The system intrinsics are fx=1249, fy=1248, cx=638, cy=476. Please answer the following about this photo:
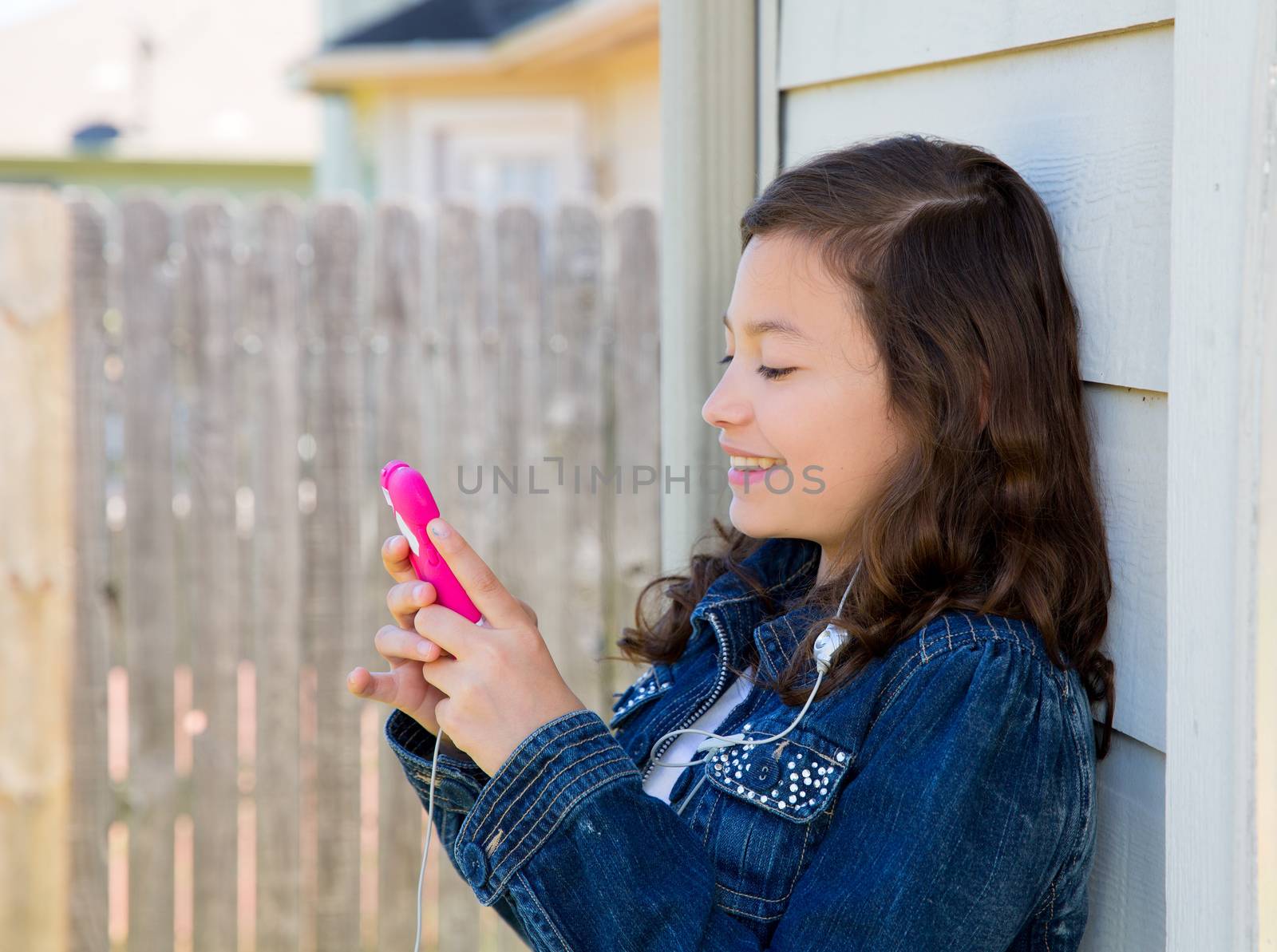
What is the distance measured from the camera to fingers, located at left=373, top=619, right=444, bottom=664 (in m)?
1.39

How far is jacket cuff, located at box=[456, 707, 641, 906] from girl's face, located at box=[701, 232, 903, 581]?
37 centimetres

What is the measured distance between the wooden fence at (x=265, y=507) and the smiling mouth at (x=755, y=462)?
6.58ft

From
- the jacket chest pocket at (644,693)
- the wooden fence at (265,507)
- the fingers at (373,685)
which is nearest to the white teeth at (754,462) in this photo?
the jacket chest pocket at (644,693)

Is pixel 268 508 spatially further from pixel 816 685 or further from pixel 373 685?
pixel 816 685

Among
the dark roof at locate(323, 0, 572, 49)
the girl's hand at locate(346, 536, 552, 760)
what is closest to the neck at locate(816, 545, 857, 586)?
the girl's hand at locate(346, 536, 552, 760)

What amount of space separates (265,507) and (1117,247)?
8.55 ft

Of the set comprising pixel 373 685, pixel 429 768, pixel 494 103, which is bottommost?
pixel 429 768

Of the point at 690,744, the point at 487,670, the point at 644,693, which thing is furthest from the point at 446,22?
the point at 487,670

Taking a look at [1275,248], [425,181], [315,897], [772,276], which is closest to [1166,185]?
[1275,248]

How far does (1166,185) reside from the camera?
1245mm

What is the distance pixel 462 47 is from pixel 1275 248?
23.1ft

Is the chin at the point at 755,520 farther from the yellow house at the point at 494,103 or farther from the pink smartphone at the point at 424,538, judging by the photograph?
the yellow house at the point at 494,103

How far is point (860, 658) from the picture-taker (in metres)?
1.36

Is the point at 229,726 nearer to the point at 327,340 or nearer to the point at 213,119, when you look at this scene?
the point at 327,340
